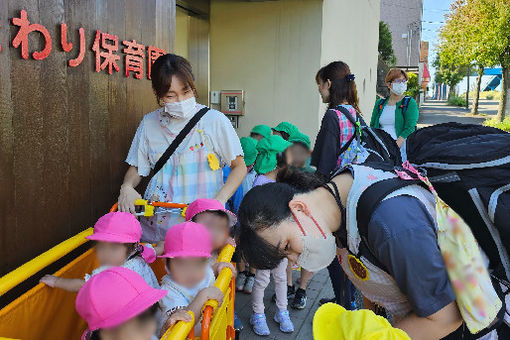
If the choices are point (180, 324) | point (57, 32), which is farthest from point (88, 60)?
point (180, 324)

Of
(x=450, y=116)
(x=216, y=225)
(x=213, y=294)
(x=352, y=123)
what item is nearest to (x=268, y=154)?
(x=352, y=123)

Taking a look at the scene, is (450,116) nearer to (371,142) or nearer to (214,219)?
(371,142)

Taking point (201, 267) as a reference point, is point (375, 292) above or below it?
above

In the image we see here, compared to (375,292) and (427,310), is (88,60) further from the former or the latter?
(427,310)

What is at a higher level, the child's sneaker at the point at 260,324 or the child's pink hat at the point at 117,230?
the child's pink hat at the point at 117,230

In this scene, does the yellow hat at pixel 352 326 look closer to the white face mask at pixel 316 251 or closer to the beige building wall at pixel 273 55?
the white face mask at pixel 316 251

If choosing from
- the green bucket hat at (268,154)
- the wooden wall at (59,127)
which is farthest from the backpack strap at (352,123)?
the wooden wall at (59,127)

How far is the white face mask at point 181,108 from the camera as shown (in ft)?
7.67

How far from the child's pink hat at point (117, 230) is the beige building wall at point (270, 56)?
455 cm

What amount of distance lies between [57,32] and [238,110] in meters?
4.12

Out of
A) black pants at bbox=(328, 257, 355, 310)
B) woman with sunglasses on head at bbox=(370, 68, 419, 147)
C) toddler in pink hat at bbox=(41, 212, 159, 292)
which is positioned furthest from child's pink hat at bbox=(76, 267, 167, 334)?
woman with sunglasses on head at bbox=(370, 68, 419, 147)

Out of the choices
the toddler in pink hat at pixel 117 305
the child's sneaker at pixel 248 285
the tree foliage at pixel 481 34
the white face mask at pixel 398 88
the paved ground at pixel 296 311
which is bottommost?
the paved ground at pixel 296 311

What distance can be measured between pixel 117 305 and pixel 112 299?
26mm

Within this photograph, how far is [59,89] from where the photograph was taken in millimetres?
2424
